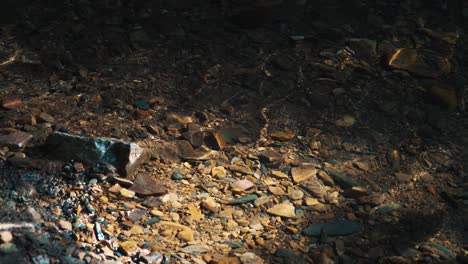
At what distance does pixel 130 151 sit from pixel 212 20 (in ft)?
4.05

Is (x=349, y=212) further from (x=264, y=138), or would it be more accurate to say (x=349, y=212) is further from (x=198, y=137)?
(x=198, y=137)

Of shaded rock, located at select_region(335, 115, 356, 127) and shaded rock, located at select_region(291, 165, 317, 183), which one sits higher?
shaded rock, located at select_region(335, 115, 356, 127)

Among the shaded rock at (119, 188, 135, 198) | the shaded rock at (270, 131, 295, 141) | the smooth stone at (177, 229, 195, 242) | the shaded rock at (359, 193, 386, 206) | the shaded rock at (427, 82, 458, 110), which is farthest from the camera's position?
the shaded rock at (427, 82, 458, 110)

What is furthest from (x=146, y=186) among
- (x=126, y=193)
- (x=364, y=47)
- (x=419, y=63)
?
(x=419, y=63)

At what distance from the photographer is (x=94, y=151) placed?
231 cm

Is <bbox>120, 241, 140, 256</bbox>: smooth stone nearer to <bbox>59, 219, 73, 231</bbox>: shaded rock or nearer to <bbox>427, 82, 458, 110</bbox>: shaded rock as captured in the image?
<bbox>59, 219, 73, 231</bbox>: shaded rock

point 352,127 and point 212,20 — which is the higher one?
point 212,20

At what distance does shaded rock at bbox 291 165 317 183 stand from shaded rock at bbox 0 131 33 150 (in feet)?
3.53

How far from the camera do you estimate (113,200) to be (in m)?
2.21

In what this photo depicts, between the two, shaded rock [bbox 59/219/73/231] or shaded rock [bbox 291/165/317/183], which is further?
shaded rock [bbox 291/165/317/183]

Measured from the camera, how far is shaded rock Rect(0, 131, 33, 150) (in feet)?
7.67

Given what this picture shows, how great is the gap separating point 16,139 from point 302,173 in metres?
1.16

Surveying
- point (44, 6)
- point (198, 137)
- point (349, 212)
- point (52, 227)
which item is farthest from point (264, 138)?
point (44, 6)

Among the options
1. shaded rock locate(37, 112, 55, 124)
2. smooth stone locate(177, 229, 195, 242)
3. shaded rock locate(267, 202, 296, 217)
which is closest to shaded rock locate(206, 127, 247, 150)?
shaded rock locate(267, 202, 296, 217)
